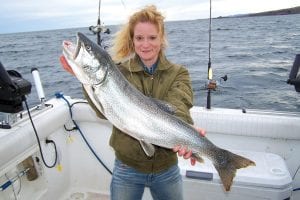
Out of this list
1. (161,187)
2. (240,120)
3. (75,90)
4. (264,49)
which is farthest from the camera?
(264,49)

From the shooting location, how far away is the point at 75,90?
13.5 m

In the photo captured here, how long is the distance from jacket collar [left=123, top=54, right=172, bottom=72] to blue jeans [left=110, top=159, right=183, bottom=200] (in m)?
0.85

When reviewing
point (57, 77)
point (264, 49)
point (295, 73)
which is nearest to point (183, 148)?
point (295, 73)

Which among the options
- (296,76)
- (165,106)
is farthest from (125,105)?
(296,76)

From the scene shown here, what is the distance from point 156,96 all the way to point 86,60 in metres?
0.81

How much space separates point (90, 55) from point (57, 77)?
15.0 meters

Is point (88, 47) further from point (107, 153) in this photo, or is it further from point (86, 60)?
point (107, 153)

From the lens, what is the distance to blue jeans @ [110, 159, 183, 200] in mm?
3146

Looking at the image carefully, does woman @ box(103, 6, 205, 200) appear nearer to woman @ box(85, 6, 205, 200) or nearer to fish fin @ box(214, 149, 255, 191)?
woman @ box(85, 6, 205, 200)

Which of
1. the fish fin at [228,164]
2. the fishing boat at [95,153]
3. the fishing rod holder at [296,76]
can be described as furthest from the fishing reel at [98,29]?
the fish fin at [228,164]

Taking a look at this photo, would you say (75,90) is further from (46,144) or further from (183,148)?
(183,148)

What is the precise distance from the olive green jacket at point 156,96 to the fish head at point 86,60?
532mm

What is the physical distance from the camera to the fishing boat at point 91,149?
12.4ft

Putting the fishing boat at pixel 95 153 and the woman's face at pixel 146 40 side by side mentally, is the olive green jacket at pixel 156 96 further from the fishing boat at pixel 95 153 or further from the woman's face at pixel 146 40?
the fishing boat at pixel 95 153
